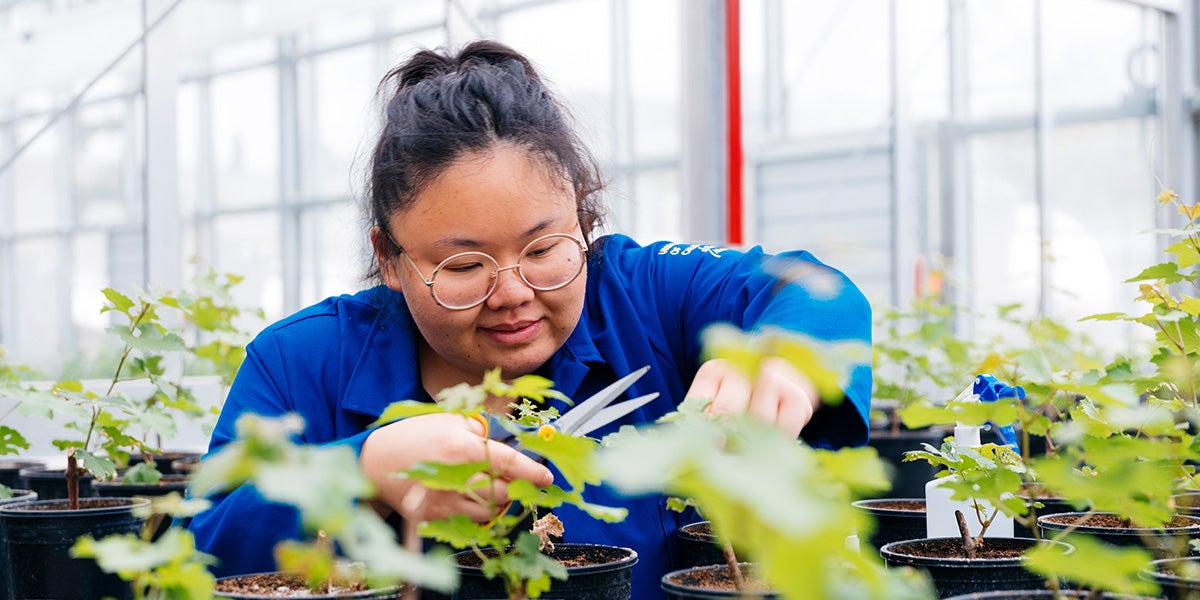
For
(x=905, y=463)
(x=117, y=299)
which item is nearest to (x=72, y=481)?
(x=117, y=299)

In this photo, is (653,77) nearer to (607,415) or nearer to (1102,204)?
(1102,204)

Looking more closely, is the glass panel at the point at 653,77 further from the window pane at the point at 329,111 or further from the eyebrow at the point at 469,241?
the eyebrow at the point at 469,241

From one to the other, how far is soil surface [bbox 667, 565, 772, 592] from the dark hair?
0.55 meters

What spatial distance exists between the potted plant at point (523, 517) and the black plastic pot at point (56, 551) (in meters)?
0.54

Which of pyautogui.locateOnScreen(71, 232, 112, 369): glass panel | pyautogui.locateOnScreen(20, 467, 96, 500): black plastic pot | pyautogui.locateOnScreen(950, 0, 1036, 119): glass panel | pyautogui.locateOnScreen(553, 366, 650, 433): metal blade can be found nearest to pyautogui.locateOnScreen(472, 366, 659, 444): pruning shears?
pyautogui.locateOnScreen(553, 366, 650, 433): metal blade

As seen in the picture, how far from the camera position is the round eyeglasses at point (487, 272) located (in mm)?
1151

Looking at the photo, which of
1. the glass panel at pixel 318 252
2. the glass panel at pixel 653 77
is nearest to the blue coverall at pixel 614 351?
the glass panel at pixel 653 77

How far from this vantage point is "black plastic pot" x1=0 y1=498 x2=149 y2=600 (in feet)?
3.96

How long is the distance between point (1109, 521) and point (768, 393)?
43 cm

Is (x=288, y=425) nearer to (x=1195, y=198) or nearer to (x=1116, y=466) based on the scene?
(x=1116, y=466)

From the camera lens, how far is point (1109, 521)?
3.74 feet

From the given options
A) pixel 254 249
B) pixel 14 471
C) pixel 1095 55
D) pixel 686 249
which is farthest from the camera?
pixel 254 249

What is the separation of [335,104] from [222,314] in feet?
16.5

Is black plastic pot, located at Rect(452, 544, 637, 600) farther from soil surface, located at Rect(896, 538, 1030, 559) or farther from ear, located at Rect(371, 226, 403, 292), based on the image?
ear, located at Rect(371, 226, 403, 292)
